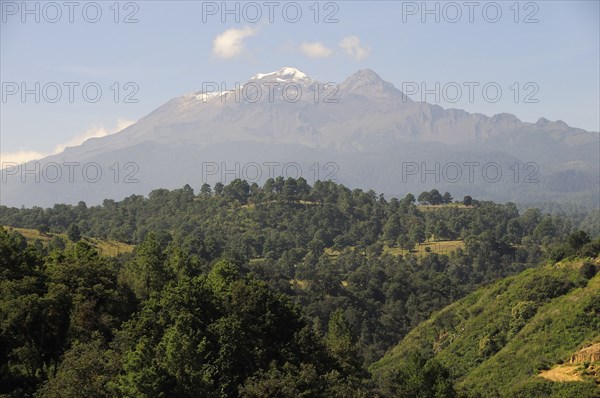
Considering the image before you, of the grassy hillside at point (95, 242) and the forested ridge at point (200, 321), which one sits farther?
the grassy hillside at point (95, 242)

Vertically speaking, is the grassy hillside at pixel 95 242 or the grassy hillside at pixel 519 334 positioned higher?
the grassy hillside at pixel 95 242

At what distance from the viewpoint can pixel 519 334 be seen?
62344 millimetres

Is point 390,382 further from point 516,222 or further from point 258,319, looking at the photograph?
point 516,222

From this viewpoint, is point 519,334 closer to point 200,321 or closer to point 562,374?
point 562,374

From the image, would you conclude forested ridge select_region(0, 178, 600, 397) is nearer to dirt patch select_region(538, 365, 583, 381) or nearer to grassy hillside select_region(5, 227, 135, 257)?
grassy hillside select_region(5, 227, 135, 257)

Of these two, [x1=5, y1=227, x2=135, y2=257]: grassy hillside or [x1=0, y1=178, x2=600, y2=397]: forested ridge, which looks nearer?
[x1=0, y1=178, x2=600, y2=397]: forested ridge

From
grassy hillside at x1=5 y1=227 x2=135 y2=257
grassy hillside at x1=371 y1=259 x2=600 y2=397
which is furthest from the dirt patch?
grassy hillside at x1=5 y1=227 x2=135 y2=257

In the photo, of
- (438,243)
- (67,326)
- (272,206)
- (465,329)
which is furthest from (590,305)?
(272,206)

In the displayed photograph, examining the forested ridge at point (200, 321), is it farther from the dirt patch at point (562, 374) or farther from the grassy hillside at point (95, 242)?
the dirt patch at point (562, 374)

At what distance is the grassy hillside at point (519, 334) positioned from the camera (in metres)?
54.1

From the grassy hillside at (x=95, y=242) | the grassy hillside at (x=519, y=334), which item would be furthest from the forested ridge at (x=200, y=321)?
the grassy hillside at (x=519, y=334)

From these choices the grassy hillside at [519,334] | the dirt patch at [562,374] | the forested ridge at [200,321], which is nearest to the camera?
the forested ridge at [200,321]

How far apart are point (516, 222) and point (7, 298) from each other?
436 ft

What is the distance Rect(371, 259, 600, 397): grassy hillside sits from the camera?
5412 cm
